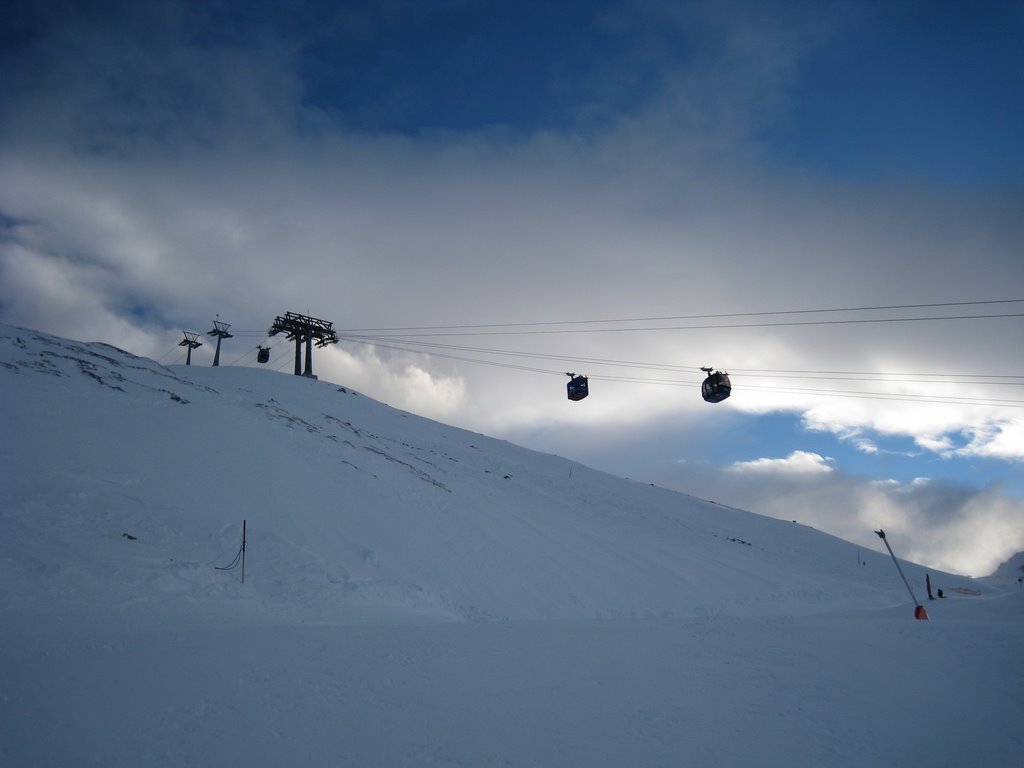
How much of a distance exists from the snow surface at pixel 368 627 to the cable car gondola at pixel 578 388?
6.65 m

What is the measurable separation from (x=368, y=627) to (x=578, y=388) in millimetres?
17743

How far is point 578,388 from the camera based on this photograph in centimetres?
2761

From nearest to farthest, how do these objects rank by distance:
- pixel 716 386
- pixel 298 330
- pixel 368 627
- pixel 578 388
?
pixel 368 627 → pixel 716 386 → pixel 578 388 → pixel 298 330

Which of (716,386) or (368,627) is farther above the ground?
A: (716,386)

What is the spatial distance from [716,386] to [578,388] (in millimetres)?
7098

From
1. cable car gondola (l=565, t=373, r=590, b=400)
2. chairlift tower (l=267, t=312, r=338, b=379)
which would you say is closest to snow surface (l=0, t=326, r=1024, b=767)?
cable car gondola (l=565, t=373, r=590, b=400)

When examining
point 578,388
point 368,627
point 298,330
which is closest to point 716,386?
point 578,388

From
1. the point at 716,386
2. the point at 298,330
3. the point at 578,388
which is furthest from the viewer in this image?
the point at 298,330

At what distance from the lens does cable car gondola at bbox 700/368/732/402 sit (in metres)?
22.8

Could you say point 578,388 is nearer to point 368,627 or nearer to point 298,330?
point 368,627

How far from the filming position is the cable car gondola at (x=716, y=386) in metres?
22.8

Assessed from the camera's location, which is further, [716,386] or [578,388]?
[578,388]

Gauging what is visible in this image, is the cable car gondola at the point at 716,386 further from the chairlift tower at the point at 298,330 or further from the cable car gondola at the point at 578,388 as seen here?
the chairlift tower at the point at 298,330

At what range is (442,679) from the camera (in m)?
8.81
